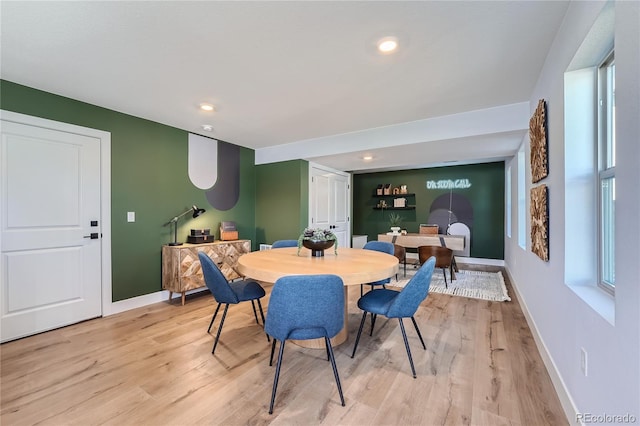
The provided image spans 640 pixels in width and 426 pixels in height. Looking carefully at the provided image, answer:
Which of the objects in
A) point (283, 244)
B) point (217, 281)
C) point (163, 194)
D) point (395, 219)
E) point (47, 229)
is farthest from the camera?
point (395, 219)

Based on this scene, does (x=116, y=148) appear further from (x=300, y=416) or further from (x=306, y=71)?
(x=300, y=416)

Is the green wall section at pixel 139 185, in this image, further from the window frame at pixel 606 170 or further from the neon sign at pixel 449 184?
the neon sign at pixel 449 184

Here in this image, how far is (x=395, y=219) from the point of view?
698 centimetres

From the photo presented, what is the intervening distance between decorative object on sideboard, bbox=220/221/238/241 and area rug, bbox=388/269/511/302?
257cm

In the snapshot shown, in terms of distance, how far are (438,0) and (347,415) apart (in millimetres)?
2385

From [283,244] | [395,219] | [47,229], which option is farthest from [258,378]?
[395,219]

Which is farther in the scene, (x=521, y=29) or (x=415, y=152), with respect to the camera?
(x=415, y=152)

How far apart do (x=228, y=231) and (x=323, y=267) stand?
273 cm

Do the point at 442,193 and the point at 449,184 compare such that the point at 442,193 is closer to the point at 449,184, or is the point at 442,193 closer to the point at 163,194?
the point at 449,184

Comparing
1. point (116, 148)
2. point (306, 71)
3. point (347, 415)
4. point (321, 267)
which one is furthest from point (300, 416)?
point (116, 148)

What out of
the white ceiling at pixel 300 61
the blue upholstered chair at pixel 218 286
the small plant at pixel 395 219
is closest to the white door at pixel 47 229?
the white ceiling at pixel 300 61

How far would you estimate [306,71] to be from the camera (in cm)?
230

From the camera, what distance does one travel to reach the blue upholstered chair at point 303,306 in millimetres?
1573

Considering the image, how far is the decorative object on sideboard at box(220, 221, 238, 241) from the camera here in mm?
4230
